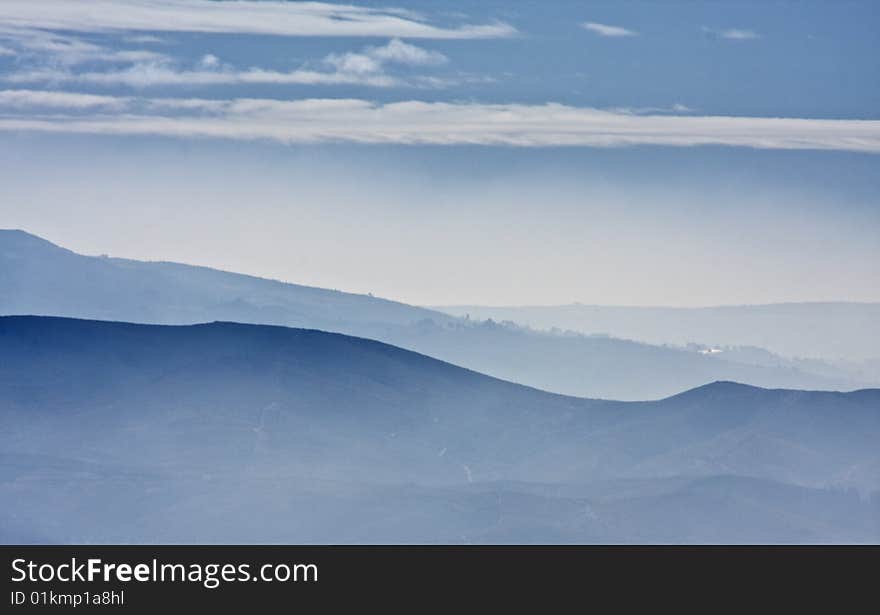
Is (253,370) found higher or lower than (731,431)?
higher

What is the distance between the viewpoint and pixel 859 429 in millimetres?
153250

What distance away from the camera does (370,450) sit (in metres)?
165

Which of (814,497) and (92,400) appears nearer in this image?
(814,497)

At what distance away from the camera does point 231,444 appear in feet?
535

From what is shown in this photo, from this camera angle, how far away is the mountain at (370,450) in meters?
138

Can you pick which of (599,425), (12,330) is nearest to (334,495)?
(599,425)

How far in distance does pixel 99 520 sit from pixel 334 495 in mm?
23603

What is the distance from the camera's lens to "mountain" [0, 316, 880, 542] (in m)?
138

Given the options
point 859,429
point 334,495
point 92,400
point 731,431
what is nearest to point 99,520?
point 334,495
